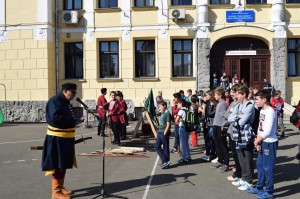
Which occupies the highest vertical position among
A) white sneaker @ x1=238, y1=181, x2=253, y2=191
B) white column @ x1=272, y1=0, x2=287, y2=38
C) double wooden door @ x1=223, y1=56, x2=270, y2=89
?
white column @ x1=272, y1=0, x2=287, y2=38

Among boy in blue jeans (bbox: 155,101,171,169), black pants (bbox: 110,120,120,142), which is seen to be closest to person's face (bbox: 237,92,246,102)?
boy in blue jeans (bbox: 155,101,171,169)

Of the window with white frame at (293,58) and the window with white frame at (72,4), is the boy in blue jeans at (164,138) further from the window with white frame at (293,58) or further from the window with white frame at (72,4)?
the window with white frame at (72,4)

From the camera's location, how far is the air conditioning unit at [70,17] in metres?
19.9

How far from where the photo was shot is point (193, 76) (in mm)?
19922

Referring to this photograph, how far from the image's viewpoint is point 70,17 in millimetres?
19969

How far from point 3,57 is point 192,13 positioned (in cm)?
1077

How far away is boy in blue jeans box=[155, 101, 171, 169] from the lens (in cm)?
843

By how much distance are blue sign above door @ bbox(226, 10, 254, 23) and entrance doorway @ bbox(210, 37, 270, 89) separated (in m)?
1.18

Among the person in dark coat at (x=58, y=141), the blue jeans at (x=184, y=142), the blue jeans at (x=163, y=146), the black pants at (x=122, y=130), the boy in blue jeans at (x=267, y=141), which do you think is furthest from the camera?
the black pants at (x=122, y=130)

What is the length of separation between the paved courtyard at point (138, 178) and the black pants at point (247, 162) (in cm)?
33

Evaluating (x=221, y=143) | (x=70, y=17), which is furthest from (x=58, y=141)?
(x=70, y=17)

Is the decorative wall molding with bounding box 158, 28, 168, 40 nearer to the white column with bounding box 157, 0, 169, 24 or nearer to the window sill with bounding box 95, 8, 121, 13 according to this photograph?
the white column with bounding box 157, 0, 169, 24

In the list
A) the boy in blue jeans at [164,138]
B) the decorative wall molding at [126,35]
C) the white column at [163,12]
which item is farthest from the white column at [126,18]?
the boy in blue jeans at [164,138]

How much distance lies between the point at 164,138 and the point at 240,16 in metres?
12.8
